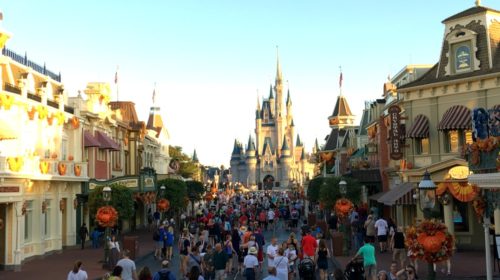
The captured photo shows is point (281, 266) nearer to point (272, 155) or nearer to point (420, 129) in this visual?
point (420, 129)

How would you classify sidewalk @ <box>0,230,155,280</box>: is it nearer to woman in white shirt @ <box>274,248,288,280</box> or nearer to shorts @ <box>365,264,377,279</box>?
woman in white shirt @ <box>274,248,288,280</box>

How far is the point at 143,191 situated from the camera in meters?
33.9

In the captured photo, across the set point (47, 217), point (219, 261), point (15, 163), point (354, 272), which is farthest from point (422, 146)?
point (47, 217)

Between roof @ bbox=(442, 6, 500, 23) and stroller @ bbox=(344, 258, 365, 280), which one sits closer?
stroller @ bbox=(344, 258, 365, 280)

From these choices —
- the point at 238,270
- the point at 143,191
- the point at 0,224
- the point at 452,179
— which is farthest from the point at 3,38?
the point at 452,179

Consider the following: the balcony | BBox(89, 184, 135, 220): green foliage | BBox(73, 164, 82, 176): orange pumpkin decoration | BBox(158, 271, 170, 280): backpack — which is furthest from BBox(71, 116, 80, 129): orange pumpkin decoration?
BBox(158, 271, 170, 280): backpack

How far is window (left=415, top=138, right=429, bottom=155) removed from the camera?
26648 millimetres

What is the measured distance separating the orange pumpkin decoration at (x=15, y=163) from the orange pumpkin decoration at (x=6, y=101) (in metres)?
1.98

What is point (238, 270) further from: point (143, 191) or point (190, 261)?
point (143, 191)

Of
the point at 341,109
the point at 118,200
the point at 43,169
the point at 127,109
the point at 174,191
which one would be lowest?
the point at 118,200

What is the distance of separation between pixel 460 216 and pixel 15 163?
18.5 meters

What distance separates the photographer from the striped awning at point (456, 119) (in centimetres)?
2417

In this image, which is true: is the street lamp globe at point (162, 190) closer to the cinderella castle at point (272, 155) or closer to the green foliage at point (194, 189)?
the green foliage at point (194, 189)

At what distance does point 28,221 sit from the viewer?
25234 millimetres
